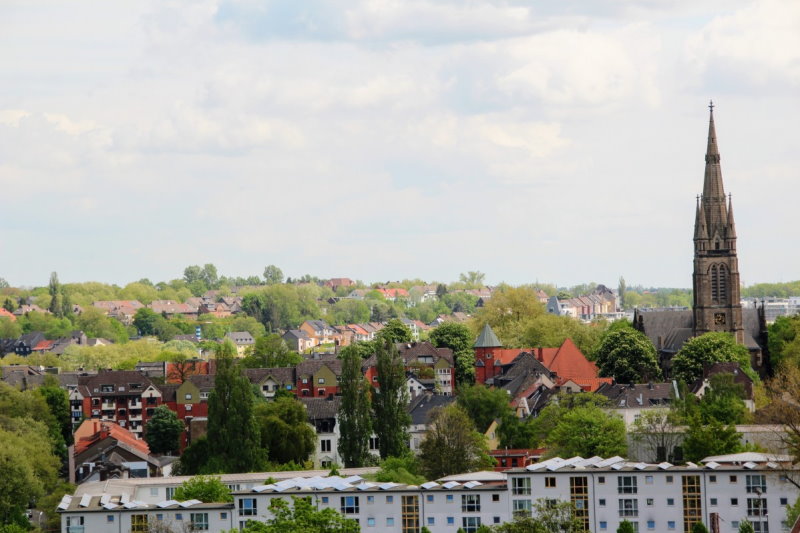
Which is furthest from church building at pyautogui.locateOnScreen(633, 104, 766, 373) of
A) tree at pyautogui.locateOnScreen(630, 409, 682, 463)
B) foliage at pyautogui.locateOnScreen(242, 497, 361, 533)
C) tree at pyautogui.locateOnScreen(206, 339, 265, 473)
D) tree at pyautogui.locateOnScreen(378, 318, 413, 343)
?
foliage at pyautogui.locateOnScreen(242, 497, 361, 533)

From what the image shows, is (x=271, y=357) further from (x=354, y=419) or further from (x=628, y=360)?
(x=354, y=419)

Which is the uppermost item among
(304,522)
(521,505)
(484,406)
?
(484,406)

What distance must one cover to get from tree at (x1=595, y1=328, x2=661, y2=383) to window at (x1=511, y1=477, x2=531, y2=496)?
5785 cm

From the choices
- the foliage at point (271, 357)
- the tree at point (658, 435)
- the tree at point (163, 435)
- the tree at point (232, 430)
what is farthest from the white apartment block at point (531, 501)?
the foliage at point (271, 357)

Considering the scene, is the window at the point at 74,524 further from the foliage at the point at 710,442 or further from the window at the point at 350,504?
the foliage at the point at 710,442

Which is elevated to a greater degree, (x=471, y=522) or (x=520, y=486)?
(x=520, y=486)

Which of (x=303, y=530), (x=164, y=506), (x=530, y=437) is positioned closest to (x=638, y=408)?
(x=530, y=437)

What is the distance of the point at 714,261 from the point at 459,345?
25572 mm

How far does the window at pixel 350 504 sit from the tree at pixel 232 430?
19.1m

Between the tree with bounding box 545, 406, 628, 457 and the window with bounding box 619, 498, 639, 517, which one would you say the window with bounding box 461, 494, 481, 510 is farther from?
the tree with bounding box 545, 406, 628, 457

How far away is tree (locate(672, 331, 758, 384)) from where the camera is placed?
131 metres

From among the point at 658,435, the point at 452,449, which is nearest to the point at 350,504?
the point at 452,449

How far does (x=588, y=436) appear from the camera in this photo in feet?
306

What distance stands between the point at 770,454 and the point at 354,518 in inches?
800
